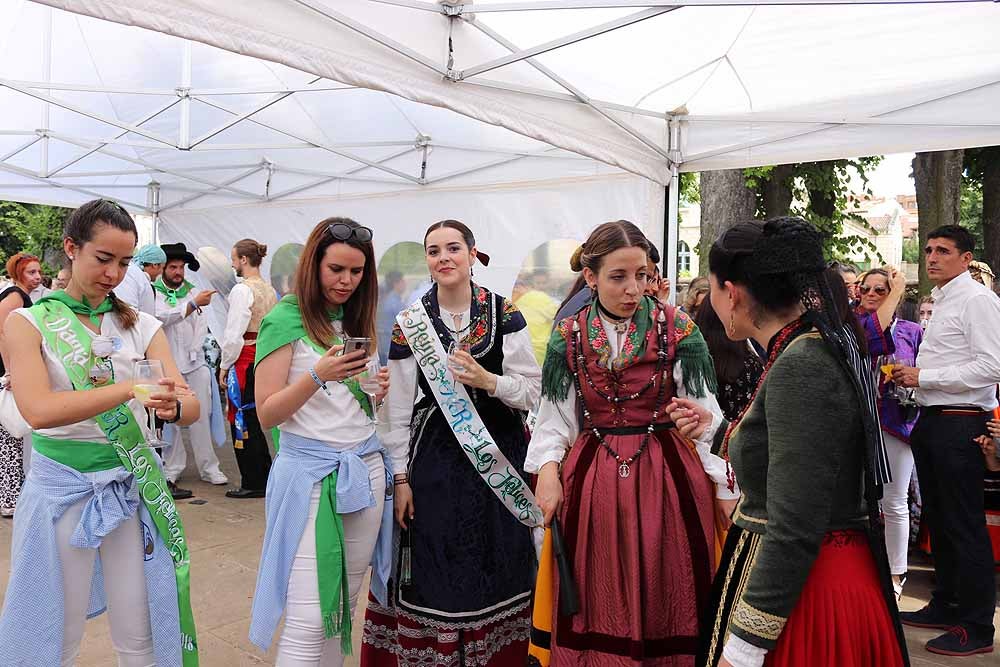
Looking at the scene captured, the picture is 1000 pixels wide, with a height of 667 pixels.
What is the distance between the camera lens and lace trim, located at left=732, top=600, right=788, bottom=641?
162 centimetres

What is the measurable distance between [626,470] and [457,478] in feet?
2.26

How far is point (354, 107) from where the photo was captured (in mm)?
7637

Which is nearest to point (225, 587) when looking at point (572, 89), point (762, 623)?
point (572, 89)

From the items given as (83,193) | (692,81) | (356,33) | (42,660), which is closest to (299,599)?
(42,660)

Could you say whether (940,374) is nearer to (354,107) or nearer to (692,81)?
(692,81)

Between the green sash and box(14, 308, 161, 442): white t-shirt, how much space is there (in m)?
0.03

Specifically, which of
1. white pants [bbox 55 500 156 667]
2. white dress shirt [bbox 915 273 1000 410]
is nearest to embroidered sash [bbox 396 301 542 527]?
white pants [bbox 55 500 156 667]

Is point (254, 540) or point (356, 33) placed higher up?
point (356, 33)

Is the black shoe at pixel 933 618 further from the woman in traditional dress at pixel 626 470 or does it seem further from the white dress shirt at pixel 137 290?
the white dress shirt at pixel 137 290

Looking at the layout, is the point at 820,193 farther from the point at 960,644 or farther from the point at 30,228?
the point at 30,228

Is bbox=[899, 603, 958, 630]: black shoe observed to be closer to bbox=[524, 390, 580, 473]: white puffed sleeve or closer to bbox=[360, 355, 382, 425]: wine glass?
bbox=[524, 390, 580, 473]: white puffed sleeve

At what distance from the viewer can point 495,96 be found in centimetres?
467

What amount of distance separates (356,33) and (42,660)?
2.93m

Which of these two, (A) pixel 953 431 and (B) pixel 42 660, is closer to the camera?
(B) pixel 42 660
